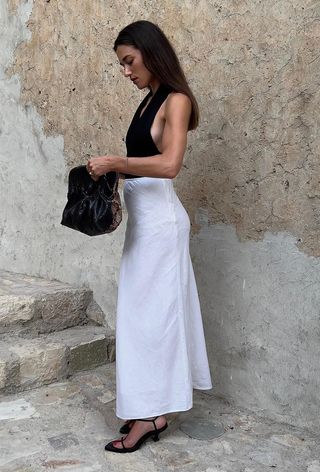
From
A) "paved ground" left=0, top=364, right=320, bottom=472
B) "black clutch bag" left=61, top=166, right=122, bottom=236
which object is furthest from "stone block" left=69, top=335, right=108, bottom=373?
"black clutch bag" left=61, top=166, right=122, bottom=236

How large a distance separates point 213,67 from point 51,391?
5.85 ft

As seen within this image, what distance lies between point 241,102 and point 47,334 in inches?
66.7

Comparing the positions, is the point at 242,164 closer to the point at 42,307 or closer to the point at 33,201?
the point at 42,307

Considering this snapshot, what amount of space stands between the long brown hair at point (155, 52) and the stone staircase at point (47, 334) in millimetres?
1599

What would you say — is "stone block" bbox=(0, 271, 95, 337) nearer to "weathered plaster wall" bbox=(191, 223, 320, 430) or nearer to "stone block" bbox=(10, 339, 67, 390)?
"stone block" bbox=(10, 339, 67, 390)

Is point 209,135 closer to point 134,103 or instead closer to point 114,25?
point 134,103

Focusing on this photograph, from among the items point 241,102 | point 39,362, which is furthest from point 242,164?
point 39,362

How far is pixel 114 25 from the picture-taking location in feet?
11.8

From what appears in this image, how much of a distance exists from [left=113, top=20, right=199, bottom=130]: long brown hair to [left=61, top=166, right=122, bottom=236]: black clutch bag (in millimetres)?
Result: 413

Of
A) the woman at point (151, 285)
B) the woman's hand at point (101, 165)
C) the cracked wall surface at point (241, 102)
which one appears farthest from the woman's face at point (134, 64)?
the cracked wall surface at point (241, 102)

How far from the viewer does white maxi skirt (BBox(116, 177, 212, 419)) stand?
101 inches

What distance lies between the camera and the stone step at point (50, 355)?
321 centimetres

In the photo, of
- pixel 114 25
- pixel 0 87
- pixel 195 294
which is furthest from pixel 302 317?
pixel 0 87

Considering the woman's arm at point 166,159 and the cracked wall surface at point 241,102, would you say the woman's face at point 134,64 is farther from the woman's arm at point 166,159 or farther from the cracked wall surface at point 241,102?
the cracked wall surface at point 241,102
